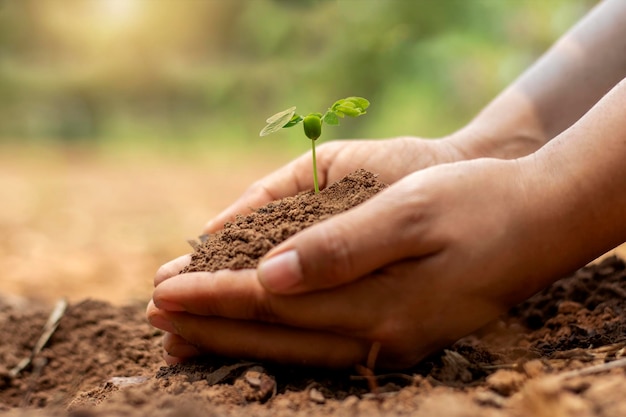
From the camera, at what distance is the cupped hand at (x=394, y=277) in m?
1.13

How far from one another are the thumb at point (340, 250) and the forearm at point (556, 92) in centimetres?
104

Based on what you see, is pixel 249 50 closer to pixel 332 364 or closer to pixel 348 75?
pixel 348 75

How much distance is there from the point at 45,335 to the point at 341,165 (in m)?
1.03

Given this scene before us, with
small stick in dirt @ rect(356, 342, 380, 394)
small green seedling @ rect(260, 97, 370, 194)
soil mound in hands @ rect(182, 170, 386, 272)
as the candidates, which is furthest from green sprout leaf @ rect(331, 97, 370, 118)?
small stick in dirt @ rect(356, 342, 380, 394)

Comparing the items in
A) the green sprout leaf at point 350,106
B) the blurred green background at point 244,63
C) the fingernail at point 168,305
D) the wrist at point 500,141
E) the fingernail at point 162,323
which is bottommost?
the fingernail at point 162,323

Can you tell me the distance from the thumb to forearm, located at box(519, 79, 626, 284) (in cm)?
28

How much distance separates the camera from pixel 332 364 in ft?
4.14

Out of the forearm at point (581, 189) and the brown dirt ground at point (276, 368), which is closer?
the brown dirt ground at point (276, 368)

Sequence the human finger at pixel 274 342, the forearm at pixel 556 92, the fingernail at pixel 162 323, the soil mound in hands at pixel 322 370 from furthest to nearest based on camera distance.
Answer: the forearm at pixel 556 92
the fingernail at pixel 162 323
the human finger at pixel 274 342
the soil mound in hands at pixel 322 370

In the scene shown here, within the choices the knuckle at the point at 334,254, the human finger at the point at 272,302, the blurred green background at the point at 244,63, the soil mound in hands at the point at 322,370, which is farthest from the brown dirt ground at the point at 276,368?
the blurred green background at the point at 244,63

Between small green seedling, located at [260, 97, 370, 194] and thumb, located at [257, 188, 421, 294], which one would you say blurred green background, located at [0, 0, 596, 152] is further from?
thumb, located at [257, 188, 421, 294]

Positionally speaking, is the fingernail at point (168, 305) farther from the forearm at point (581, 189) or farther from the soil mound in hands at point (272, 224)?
the forearm at point (581, 189)

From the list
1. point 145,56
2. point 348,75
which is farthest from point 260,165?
point 145,56

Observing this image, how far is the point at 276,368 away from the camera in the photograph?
1305 mm
